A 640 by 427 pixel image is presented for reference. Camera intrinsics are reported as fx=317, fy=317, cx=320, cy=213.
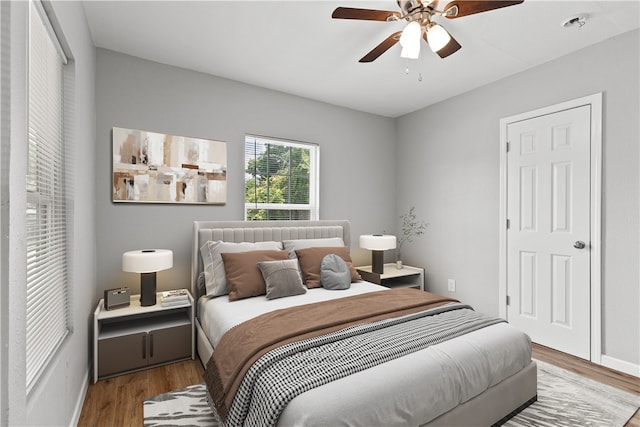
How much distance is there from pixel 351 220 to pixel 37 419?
11.5 feet

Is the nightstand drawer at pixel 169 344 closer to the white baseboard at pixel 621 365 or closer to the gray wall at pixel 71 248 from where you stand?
the gray wall at pixel 71 248

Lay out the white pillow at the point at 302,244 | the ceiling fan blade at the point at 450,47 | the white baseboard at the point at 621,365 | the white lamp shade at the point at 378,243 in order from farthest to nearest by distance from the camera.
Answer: the white lamp shade at the point at 378,243 < the white pillow at the point at 302,244 < the white baseboard at the point at 621,365 < the ceiling fan blade at the point at 450,47

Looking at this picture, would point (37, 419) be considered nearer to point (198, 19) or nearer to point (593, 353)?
point (198, 19)

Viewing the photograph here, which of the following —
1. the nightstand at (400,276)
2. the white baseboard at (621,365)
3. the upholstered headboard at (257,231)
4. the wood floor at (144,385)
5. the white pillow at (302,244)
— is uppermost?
the upholstered headboard at (257,231)

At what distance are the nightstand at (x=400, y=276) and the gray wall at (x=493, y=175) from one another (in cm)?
19

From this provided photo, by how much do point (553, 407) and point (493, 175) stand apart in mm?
2237

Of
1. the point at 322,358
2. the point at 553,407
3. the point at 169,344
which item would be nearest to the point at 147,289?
the point at 169,344

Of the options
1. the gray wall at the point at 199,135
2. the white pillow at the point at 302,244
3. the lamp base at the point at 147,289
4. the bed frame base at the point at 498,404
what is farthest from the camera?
the white pillow at the point at 302,244

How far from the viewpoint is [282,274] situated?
2625 mm

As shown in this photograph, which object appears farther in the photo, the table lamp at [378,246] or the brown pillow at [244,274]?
the table lamp at [378,246]

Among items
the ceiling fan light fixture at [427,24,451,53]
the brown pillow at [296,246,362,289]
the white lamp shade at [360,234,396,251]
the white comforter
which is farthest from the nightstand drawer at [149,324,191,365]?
the ceiling fan light fixture at [427,24,451,53]

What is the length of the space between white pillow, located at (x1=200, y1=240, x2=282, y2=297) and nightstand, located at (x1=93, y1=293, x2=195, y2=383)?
24 centimetres

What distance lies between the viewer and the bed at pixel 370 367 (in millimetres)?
1306

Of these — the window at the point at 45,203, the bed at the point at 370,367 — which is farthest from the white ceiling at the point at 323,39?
the bed at the point at 370,367
